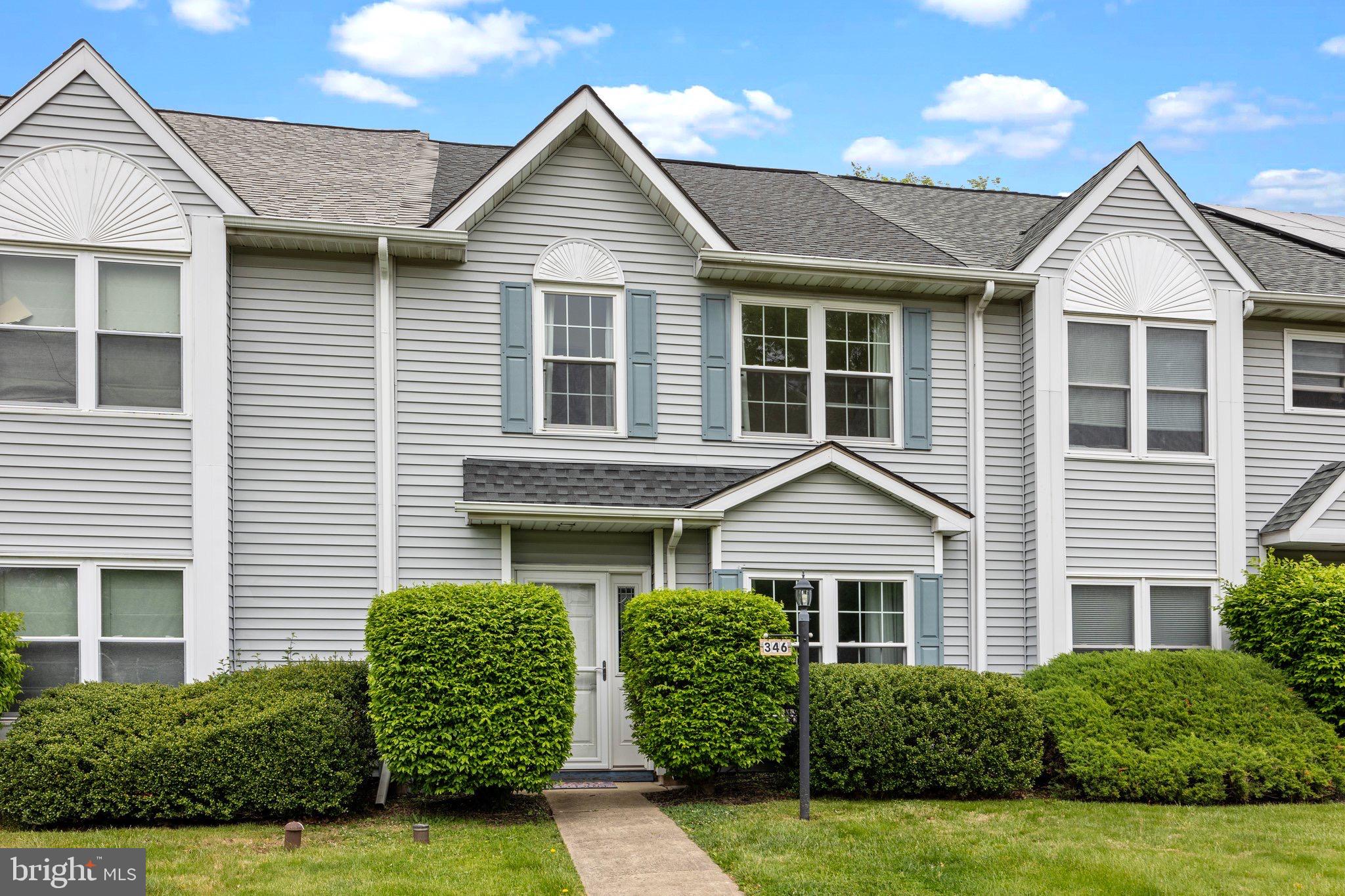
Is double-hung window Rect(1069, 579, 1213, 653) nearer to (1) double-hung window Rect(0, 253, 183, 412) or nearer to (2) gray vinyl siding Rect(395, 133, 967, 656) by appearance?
(2) gray vinyl siding Rect(395, 133, 967, 656)

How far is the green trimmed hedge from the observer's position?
30.8ft

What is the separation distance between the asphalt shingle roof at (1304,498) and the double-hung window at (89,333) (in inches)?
493

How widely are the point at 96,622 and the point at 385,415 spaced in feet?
11.1

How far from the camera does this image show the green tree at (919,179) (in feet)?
102

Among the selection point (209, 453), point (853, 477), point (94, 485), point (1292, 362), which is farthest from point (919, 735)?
point (94, 485)

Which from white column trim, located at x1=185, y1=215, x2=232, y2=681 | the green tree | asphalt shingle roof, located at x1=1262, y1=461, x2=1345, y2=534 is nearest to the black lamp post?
white column trim, located at x1=185, y1=215, x2=232, y2=681

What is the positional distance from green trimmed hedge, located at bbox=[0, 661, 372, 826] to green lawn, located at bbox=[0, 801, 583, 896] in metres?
0.22

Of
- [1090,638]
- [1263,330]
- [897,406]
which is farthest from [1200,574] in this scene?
[897,406]

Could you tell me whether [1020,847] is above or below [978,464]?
below

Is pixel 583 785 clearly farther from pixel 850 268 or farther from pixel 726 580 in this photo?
pixel 850 268

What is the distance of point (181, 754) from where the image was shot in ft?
31.5

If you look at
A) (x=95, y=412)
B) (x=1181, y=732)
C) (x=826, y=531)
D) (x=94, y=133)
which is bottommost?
(x=1181, y=732)

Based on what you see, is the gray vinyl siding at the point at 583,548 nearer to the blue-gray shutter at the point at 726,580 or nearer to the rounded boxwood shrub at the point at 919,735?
the blue-gray shutter at the point at 726,580

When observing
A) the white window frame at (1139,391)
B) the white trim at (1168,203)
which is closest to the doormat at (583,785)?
the white window frame at (1139,391)
